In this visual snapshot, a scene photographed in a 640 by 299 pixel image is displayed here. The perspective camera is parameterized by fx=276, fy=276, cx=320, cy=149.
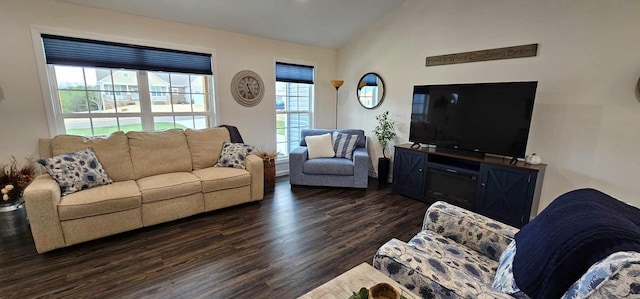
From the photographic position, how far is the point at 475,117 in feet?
10.3

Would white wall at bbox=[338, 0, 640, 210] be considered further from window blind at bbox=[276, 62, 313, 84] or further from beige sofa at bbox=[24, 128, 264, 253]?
beige sofa at bbox=[24, 128, 264, 253]

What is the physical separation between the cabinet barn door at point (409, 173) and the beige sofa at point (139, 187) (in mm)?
1904

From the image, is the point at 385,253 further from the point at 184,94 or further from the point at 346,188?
the point at 184,94

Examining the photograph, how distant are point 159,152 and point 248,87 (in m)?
1.60

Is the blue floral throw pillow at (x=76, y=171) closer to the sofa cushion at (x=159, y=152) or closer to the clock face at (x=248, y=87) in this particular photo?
the sofa cushion at (x=159, y=152)

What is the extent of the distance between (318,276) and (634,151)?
3.04 m

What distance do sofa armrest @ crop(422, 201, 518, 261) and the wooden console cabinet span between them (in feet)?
4.38

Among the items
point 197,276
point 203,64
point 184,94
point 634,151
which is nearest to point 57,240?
point 197,276

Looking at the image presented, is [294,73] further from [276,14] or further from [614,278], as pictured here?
[614,278]

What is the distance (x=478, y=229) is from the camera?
1779 mm

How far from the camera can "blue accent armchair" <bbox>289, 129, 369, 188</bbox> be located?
4.00 meters

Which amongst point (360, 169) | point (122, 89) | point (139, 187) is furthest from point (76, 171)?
point (360, 169)

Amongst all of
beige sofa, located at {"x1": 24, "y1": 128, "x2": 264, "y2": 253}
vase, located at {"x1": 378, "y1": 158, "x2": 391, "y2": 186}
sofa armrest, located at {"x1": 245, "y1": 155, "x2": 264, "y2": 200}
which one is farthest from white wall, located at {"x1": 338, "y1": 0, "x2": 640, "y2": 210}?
beige sofa, located at {"x1": 24, "y1": 128, "x2": 264, "y2": 253}

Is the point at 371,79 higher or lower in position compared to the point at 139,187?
higher
